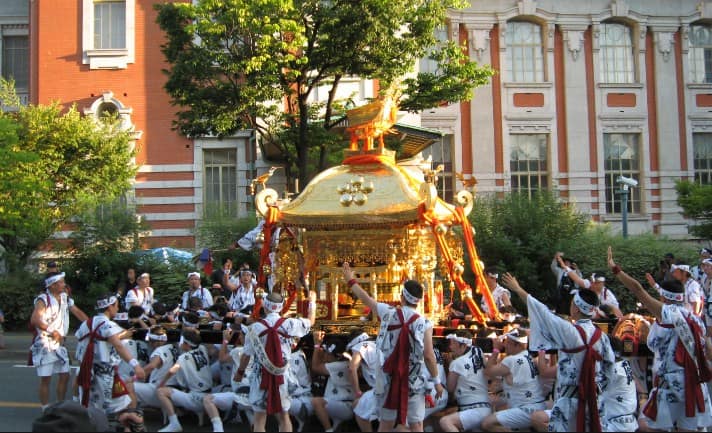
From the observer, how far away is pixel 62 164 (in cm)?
2147

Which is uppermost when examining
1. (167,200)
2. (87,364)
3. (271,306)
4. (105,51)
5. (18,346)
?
(105,51)

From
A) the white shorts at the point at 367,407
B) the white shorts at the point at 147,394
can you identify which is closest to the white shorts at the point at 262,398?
the white shorts at the point at 367,407

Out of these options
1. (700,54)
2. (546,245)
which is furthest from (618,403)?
(700,54)

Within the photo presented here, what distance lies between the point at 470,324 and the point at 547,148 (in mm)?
18086

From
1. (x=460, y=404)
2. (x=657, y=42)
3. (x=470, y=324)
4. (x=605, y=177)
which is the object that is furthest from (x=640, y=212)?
(x=460, y=404)

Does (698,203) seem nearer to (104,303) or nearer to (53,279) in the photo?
(53,279)

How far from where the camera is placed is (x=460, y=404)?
804cm

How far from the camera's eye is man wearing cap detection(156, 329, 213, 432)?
29.0ft

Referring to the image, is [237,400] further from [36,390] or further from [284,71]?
[284,71]

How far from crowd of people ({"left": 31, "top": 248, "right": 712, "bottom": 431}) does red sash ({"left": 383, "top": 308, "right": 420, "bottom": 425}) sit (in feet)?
0.03

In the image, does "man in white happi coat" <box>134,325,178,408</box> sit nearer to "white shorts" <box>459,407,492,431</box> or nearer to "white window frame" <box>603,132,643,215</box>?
"white shorts" <box>459,407,492,431</box>

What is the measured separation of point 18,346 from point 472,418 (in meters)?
12.2

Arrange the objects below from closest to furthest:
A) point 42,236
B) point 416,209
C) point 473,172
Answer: point 416,209 < point 42,236 < point 473,172

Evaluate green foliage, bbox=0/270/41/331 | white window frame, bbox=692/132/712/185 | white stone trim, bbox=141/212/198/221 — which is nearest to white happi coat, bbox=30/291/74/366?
green foliage, bbox=0/270/41/331
